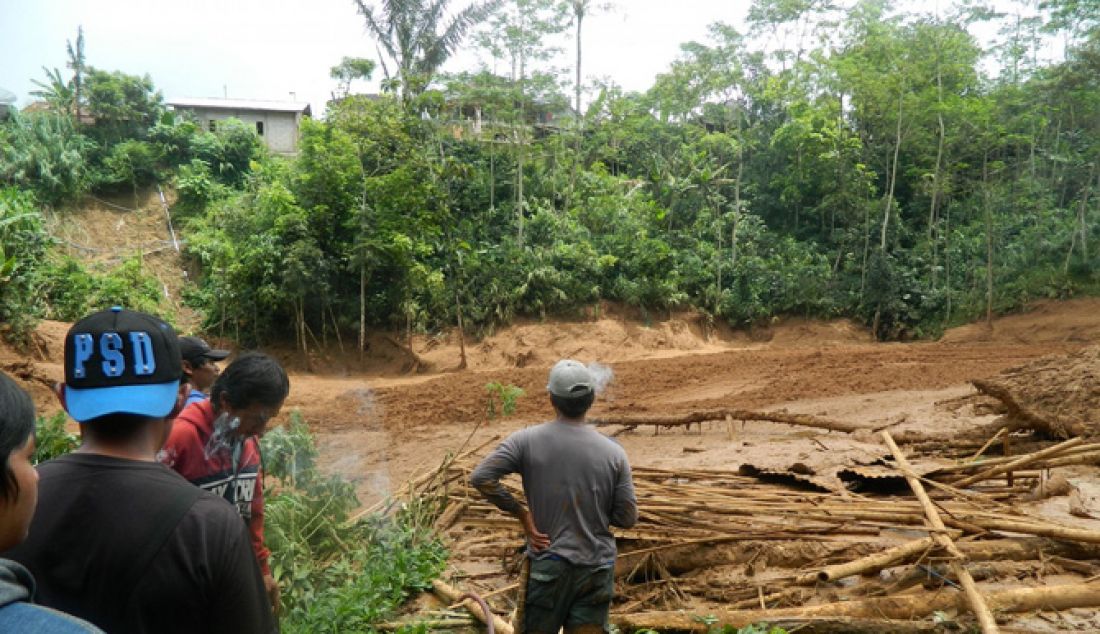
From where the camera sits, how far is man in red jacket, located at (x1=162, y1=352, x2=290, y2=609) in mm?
2648

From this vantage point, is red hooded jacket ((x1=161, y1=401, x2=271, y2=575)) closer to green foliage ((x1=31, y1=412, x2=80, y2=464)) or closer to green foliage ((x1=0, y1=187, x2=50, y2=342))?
green foliage ((x1=31, y1=412, x2=80, y2=464))

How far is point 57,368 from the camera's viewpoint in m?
13.3

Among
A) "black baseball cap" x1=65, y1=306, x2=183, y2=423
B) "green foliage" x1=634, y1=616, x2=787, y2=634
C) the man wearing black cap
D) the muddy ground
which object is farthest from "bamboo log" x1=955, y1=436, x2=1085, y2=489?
"black baseball cap" x1=65, y1=306, x2=183, y2=423

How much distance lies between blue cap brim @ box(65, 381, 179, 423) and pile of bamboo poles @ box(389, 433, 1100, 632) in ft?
10.5

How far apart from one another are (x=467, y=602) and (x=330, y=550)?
1066 millimetres

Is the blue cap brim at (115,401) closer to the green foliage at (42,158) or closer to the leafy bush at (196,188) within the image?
the leafy bush at (196,188)

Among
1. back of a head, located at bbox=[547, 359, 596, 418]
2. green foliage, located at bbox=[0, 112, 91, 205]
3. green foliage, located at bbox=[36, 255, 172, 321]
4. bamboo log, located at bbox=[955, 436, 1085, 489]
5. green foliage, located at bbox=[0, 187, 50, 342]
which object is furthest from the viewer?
green foliage, located at bbox=[0, 112, 91, 205]

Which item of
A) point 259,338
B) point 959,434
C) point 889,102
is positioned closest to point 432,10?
point 259,338

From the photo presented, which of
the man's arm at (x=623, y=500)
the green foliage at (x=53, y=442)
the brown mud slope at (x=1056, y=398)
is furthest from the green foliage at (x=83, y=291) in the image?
the brown mud slope at (x=1056, y=398)

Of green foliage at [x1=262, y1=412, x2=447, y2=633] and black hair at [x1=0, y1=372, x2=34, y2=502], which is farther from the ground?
black hair at [x1=0, y1=372, x2=34, y2=502]

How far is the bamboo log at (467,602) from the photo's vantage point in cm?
429

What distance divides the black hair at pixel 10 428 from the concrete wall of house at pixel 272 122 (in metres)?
31.1

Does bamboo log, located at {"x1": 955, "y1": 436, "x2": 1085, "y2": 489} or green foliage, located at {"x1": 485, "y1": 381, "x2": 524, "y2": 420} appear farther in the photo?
green foliage, located at {"x1": 485, "y1": 381, "x2": 524, "y2": 420}

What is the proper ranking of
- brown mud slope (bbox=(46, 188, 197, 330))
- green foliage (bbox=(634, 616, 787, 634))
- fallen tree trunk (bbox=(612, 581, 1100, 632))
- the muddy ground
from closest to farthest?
green foliage (bbox=(634, 616, 787, 634)), fallen tree trunk (bbox=(612, 581, 1100, 632)), the muddy ground, brown mud slope (bbox=(46, 188, 197, 330))
